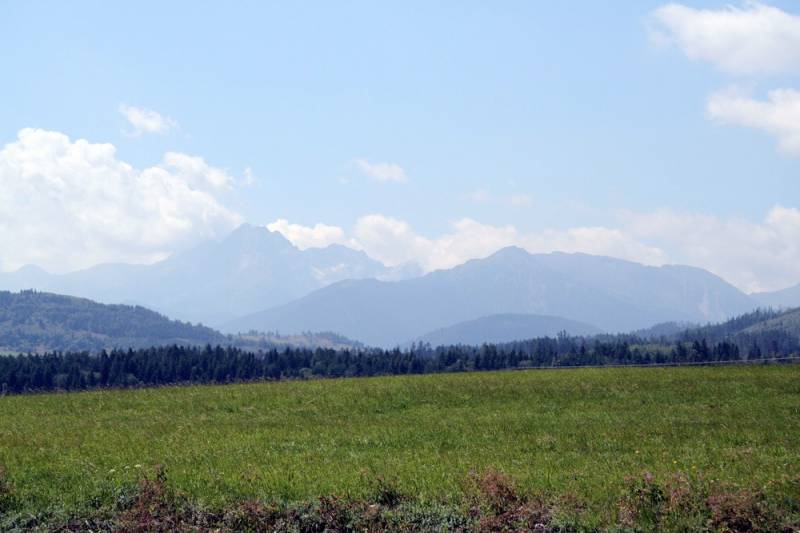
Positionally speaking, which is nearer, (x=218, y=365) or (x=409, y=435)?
(x=409, y=435)

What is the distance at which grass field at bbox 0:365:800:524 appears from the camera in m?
20.8

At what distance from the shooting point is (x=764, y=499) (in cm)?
1747

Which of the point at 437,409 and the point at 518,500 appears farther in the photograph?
the point at 437,409

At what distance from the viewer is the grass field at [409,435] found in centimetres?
2077

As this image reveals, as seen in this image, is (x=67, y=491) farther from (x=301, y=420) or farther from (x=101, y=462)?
(x=301, y=420)

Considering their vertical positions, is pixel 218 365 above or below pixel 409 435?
above

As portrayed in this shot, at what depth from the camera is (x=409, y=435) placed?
28562mm

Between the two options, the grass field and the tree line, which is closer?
the grass field

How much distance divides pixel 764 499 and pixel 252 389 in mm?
32811

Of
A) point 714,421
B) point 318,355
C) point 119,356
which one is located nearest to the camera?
point 714,421

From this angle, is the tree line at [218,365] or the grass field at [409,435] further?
the tree line at [218,365]

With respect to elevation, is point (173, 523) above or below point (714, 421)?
below

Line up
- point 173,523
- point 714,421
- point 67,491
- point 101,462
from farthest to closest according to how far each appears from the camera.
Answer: point 714,421, point 101,462, point 67,491, point 173,523

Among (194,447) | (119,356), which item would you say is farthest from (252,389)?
(119,356)
